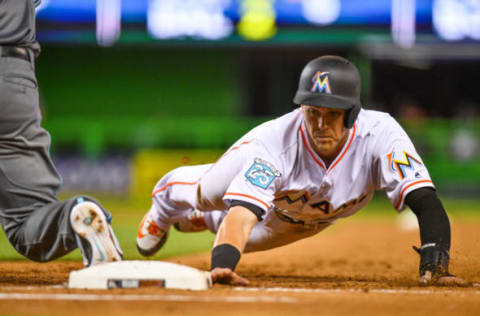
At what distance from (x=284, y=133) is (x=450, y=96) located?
15.1m

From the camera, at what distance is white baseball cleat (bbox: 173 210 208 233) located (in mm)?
5805

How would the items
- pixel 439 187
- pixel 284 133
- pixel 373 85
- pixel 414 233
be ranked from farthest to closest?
1. pixel 373 85
2. pixel 439 187
3. pixel 414 233
4. pixel 284 133

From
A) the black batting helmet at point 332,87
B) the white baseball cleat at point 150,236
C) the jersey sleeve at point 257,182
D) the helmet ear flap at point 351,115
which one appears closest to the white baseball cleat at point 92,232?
the jersey sleeve at point 257,182

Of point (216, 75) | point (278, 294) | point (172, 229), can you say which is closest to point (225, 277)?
point (278, 294)

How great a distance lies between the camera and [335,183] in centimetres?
462

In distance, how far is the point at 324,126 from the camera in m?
4.38

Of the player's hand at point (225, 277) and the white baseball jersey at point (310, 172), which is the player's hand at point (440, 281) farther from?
the player's hand at point (225, 277)

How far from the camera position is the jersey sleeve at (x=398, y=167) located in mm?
4344

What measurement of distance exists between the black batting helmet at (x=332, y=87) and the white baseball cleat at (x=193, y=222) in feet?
5.65

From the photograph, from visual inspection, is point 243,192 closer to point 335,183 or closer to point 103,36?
point 335,183

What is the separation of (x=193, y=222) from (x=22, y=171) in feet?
7.22


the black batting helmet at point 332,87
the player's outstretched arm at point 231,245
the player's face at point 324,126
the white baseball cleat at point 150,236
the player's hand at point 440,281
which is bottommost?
the white baseball cleat at point 150,236

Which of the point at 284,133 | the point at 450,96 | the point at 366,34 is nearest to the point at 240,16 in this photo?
the point at 366,34

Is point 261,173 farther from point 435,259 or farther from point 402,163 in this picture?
point 435,259
